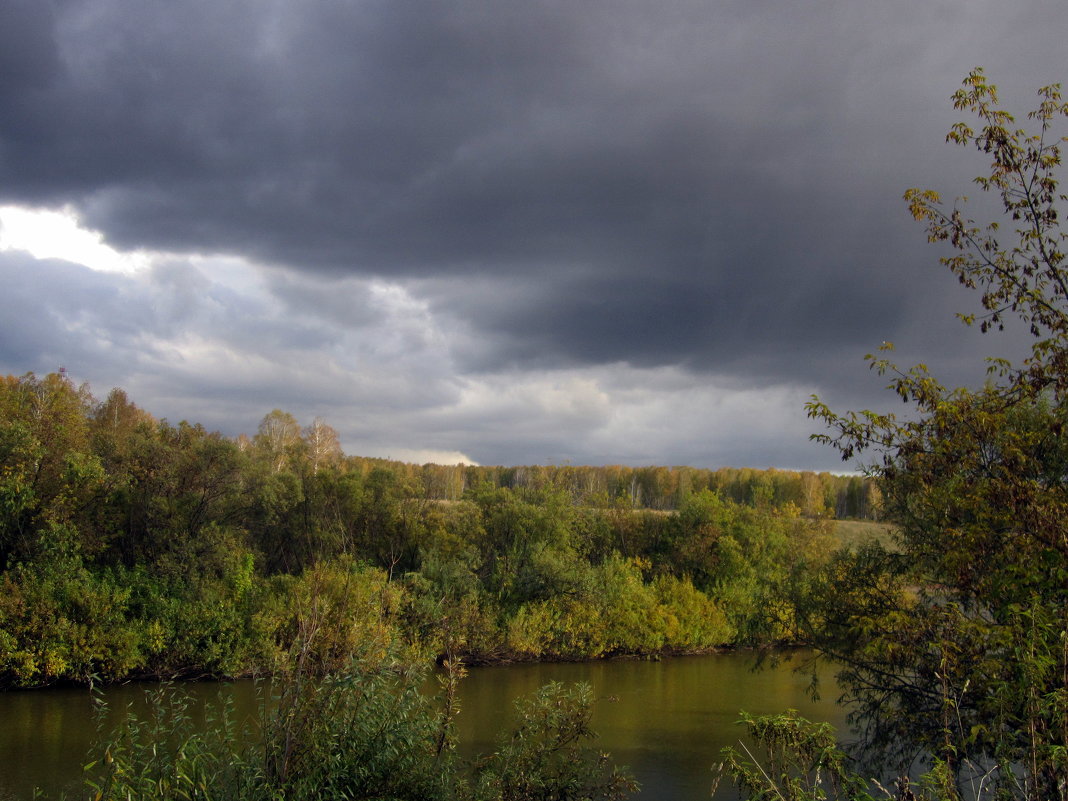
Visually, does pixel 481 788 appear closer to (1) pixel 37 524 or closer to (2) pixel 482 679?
(2) pixel 482 679

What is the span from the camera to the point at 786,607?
19953 millimetres

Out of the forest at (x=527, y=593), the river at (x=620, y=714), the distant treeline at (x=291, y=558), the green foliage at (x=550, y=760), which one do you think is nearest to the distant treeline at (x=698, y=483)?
the forest at (x=527, y=593)

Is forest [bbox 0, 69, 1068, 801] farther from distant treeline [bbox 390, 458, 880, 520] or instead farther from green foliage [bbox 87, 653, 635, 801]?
distant treeline [bbox 390, 458, 880, 520]

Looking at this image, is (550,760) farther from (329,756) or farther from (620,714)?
(620,714)

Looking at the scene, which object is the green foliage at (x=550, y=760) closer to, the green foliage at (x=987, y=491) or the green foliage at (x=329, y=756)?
the green foliage at (x=329, y=756)

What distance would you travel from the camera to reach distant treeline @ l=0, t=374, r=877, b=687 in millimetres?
30828

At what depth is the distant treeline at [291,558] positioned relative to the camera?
30828 mm

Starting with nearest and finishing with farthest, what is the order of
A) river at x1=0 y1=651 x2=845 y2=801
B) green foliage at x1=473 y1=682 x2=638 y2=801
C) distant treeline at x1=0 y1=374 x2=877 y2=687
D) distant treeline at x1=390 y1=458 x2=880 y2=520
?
green foliage at x1=473 y1=682 x2=638 y2=801
river at x1=0 y1=651 x2=845 y2=801
distant treeline at x1=0 y1=374 x2=877 y2=687
distant treeline at x1=390 y1=458 x2=880 y2=520

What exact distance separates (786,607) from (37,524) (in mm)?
30394

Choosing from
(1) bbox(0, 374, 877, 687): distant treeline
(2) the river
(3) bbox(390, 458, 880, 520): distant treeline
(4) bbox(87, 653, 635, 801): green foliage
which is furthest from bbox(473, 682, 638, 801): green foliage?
(3) bbox(390, 458, 880, 520): distant treeline

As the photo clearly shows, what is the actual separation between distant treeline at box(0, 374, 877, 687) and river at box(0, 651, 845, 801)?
1420 millimetres

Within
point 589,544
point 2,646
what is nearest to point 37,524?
point 2,646

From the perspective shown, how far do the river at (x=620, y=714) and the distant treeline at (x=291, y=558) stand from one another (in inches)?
55.9

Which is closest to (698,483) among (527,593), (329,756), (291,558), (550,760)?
(527,593)
